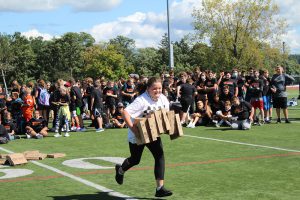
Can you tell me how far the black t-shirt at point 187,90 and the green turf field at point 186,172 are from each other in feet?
12.3

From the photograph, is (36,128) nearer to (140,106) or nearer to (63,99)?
(63,99)

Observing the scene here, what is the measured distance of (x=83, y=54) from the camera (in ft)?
362

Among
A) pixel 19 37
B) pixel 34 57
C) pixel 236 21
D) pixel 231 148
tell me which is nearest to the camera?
pixel 231 148

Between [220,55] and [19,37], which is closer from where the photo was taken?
[220,55]

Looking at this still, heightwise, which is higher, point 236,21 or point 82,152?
point 236,21

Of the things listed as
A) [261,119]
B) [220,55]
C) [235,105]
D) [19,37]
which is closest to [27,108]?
[235,105]

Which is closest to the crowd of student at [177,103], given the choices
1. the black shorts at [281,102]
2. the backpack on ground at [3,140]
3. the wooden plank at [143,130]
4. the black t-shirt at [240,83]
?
the black shorts at [281,102]

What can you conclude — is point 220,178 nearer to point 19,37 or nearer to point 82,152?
point 82,152

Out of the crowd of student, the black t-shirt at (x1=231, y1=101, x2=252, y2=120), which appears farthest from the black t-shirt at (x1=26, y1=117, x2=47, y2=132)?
the black t-shirt at (x1=231, y1=101, x2=252, y2=120)

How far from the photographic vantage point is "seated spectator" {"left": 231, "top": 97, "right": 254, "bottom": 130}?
51.6 feet

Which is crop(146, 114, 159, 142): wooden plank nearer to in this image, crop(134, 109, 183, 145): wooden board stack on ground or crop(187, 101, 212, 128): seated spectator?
crop(134, 109, 183, 145): wooden board stack on ground

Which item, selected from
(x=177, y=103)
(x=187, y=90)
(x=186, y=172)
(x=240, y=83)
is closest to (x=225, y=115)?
(x=187, y=90)

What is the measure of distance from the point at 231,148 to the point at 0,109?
872cm

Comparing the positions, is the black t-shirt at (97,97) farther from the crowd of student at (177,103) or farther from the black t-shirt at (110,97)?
the black t-shirt at (110,97)
